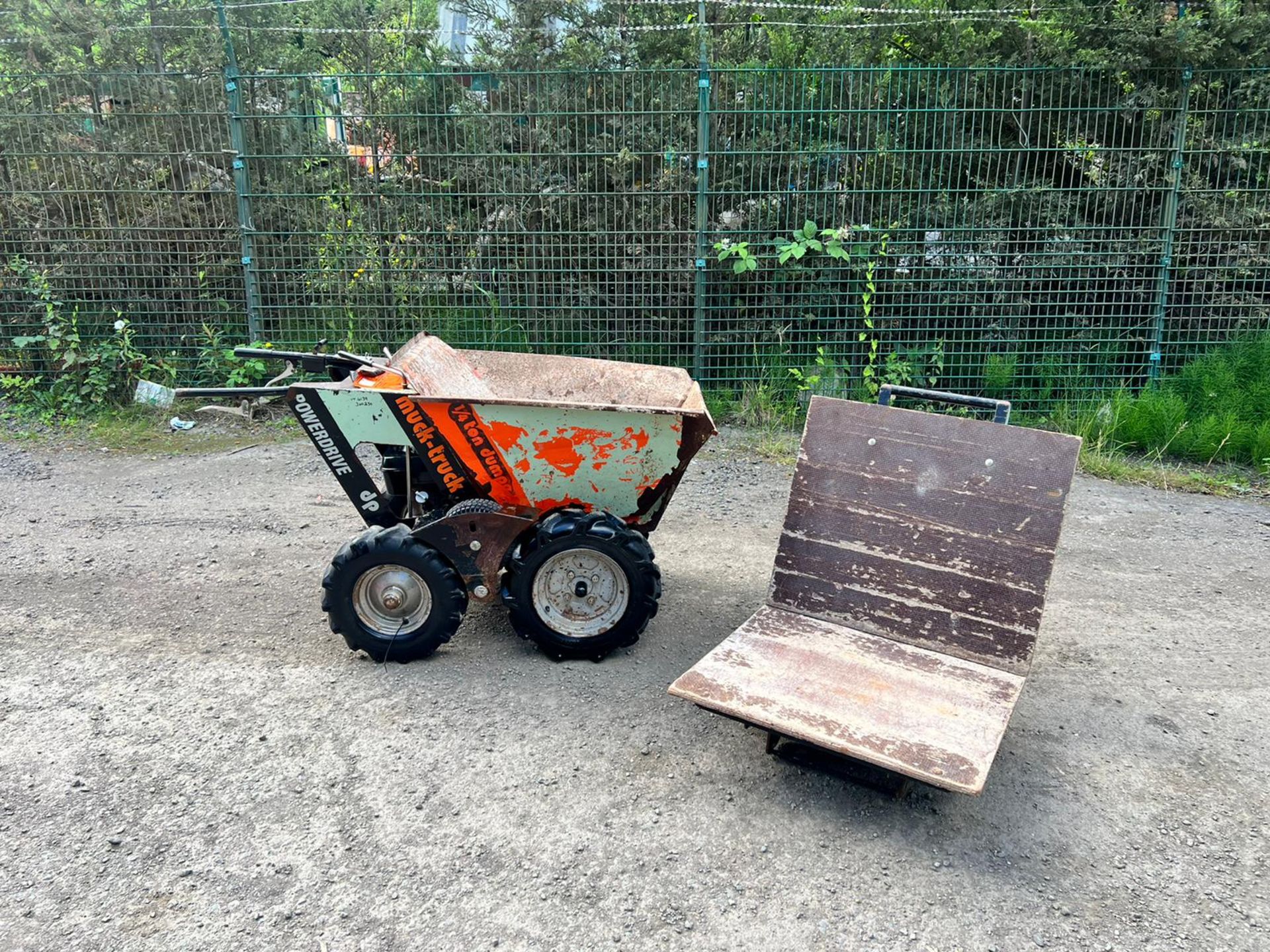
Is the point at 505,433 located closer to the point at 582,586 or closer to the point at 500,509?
the point at 500,509

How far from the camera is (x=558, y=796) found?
3.22 m

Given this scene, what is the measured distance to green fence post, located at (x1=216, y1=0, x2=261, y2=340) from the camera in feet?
25.3

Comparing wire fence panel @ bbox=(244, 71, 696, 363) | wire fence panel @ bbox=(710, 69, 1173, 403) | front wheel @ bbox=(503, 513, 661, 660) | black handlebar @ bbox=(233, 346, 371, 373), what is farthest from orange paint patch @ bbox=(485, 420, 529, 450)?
wire fence panel @ bbox=(710, 69, 1173, 403)

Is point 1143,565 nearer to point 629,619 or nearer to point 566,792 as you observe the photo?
point 629,619

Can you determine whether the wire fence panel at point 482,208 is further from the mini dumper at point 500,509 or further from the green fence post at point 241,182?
the mini dumper at point 500,509

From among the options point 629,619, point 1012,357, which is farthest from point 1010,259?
point 629,619

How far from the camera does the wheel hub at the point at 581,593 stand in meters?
4.05

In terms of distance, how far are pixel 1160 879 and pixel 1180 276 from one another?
Answer: 20.0 feet

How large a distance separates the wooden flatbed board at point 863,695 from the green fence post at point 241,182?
582cm

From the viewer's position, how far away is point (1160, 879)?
2.89m

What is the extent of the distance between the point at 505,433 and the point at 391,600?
83 centimetres

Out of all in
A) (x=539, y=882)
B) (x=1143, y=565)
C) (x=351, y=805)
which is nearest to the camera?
(x=539, y=882)

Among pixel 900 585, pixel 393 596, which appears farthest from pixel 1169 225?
pixel 393 596

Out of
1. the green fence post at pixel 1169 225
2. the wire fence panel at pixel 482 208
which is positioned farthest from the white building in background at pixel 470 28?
the green fence post at pixel 1169 225
